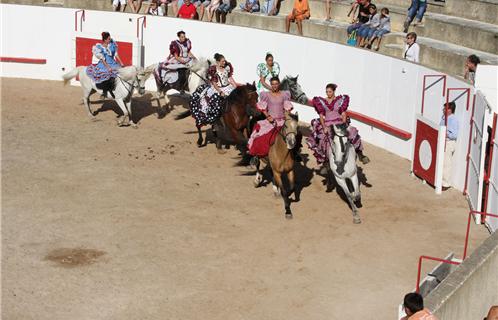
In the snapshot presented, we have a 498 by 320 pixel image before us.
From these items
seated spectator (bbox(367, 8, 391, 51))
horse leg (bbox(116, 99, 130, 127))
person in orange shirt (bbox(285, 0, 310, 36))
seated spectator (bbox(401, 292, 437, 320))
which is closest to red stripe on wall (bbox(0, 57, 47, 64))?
horse leg (bbox(116, 99, 130, 127))

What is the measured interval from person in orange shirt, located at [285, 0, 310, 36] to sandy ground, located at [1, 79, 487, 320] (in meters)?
6.55

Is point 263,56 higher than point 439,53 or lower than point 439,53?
lower

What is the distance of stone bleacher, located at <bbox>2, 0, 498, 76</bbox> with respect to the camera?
23.0 m

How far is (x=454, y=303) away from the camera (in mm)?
10977

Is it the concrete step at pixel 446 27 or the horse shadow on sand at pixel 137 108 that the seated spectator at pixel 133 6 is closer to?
the horse shadow on sand at pixel 137 108

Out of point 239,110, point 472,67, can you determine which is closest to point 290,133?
point 239,110

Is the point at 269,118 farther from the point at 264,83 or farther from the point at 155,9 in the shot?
the point at 155,9

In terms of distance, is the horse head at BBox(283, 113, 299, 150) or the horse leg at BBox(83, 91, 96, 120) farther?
the horse leg at BBox(83, 91, 96, 120)

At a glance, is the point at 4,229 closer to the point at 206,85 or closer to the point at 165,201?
the point at 165,201

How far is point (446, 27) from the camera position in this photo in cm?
2447

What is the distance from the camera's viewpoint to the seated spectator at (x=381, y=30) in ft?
80.5

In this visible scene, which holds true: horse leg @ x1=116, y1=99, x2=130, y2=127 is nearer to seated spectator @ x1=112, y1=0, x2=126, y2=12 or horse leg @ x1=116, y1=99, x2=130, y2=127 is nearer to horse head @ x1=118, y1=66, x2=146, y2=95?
horse head @ x1=118, y1=66, x2=146, y2=95

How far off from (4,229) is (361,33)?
11890 mm

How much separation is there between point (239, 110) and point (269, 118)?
2.41m
